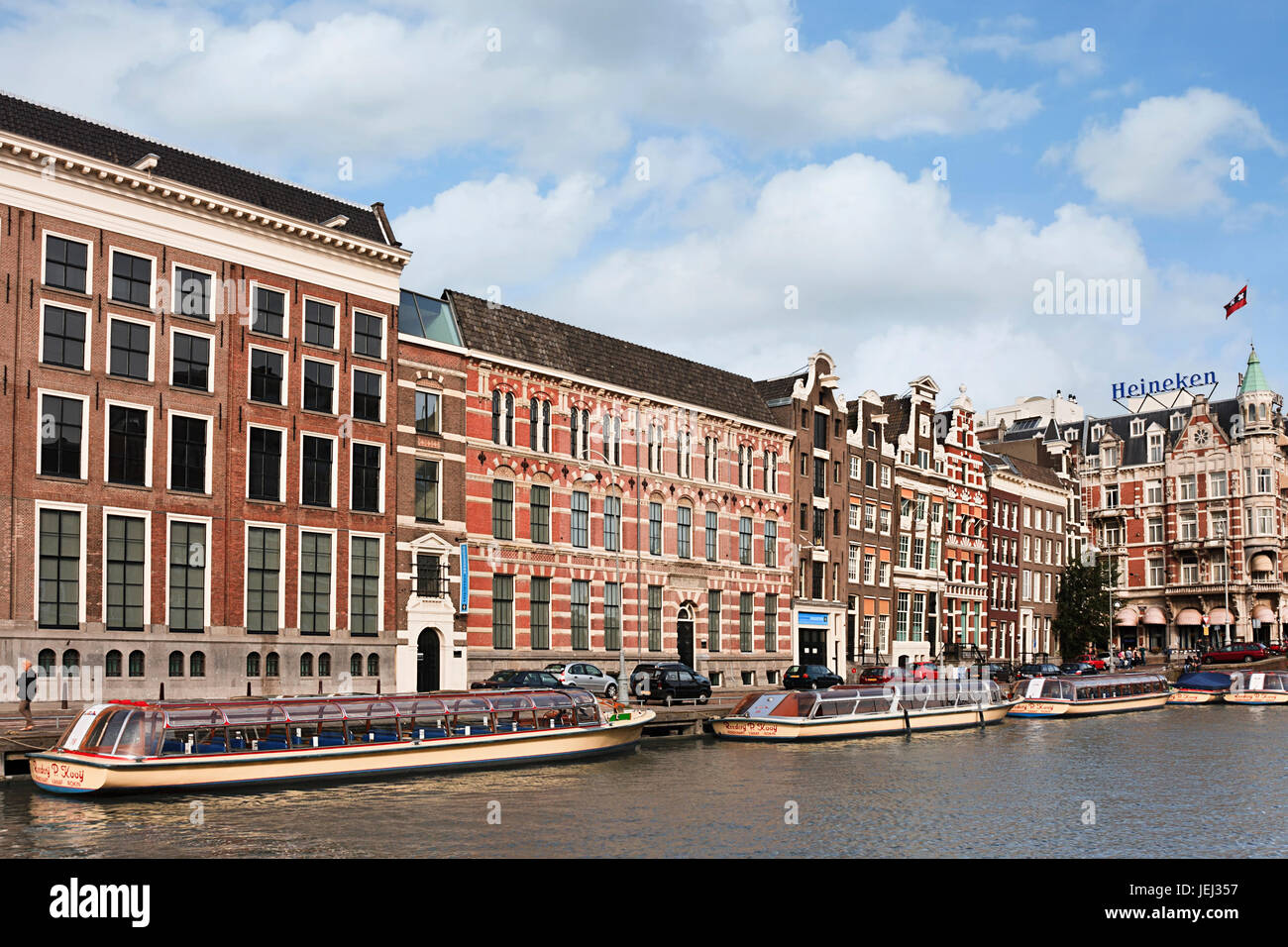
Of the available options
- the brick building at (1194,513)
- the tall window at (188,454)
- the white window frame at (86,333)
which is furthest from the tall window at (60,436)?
the brick building at (1194,513)

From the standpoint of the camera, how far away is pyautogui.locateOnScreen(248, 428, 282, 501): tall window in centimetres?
4903

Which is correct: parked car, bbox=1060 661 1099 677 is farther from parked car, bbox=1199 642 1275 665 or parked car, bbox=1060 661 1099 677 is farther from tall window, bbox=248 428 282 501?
tall window, bbox=248 428 282 501

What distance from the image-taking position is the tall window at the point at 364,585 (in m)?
51.8

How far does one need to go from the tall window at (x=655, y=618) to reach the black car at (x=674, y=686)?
11596 millimetres

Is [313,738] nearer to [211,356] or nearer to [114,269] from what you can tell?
[211,356]

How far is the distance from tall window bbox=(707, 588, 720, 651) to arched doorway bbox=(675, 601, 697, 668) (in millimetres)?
1573

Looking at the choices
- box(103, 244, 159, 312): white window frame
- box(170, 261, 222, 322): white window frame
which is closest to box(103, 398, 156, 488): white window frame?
box(103, 244, 159, 312): white window frame

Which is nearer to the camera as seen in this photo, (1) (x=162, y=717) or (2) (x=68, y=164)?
(1) (x=162, y=717)

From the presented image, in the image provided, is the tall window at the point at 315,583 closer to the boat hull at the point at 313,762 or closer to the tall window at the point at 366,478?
the tall window at the point at 366,478

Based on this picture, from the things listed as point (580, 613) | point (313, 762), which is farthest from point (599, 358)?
point (313, 762)
